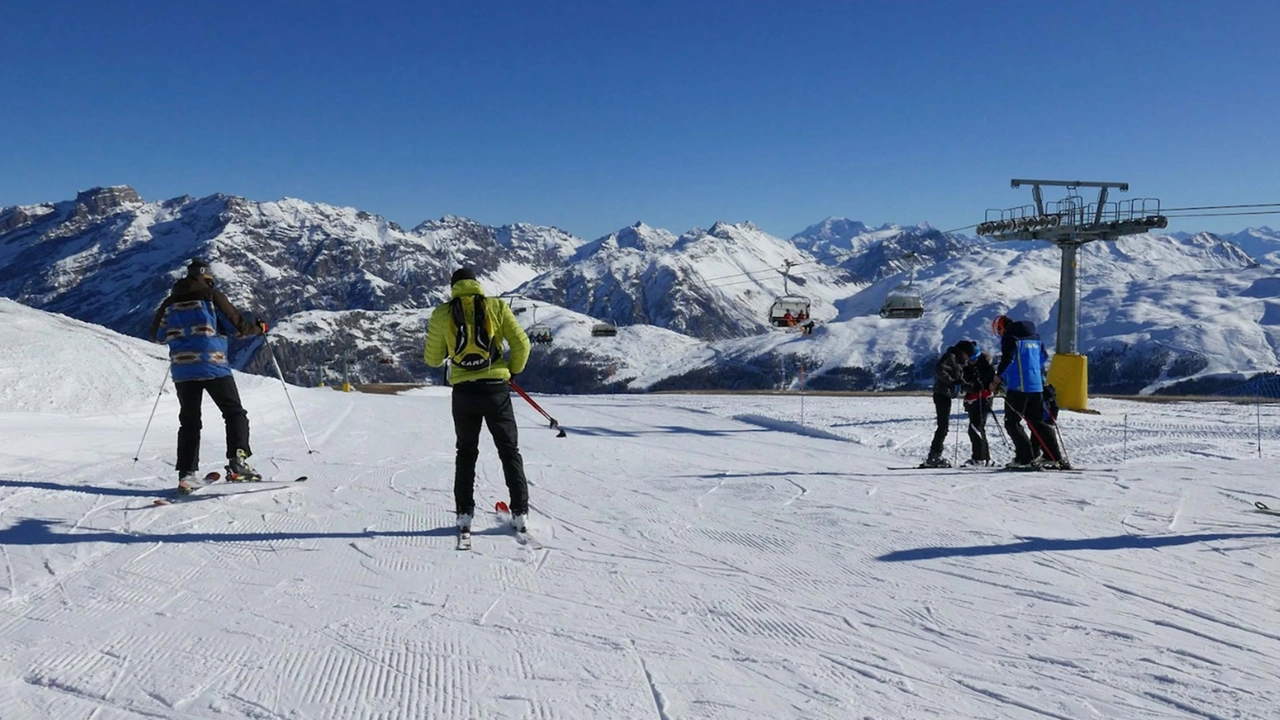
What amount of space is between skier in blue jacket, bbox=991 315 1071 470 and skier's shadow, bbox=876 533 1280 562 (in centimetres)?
402

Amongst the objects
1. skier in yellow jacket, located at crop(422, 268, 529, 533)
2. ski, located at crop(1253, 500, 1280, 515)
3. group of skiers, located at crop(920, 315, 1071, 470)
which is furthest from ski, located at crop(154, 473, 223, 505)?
ski, located at crop(1253, 500, 1280, 515)

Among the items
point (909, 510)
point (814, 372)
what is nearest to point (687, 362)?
point (814, 372)

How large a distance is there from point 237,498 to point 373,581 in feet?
9.56

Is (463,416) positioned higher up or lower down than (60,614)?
higher up

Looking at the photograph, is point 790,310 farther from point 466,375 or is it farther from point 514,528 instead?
point 466,375

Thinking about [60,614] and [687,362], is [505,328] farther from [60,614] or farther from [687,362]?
[687,362]

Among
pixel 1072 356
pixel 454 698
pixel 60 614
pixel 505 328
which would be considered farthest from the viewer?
pixel 1072 356

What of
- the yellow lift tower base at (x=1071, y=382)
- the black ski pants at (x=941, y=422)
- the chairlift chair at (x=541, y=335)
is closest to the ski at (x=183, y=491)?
the black ski pants at (x=941, y=422)

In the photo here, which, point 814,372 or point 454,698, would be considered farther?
point 814,372

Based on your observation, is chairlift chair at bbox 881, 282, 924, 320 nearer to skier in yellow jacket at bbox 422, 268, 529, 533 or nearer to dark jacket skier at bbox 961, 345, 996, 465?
dark jacket skier at bbox 961, 345, 996, 465

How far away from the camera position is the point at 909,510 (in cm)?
756

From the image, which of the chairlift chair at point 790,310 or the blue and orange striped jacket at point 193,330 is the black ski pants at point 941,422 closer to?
the blue and orange striped jacket at point 193,330

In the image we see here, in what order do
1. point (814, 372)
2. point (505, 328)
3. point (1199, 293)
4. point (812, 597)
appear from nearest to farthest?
point (812, 597)
point (505, 328)
point (814, 372)
point (1199, 293)

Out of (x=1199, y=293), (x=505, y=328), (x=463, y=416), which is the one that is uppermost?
(x=1199, y=293)
